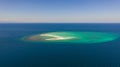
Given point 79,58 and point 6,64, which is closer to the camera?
point 6,64

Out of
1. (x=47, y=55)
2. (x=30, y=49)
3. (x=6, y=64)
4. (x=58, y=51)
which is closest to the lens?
(x=6, y=64)

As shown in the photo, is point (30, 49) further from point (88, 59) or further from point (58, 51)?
point (88, 59)

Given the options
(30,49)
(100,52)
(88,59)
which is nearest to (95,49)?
(100,52)

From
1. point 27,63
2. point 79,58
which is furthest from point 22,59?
point 79,58

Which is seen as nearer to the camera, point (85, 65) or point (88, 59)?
point (85, 65)

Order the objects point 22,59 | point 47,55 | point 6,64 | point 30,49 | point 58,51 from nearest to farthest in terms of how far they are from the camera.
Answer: point 6,64, point 22,59, point 47,55, point 58,51, point 30,49

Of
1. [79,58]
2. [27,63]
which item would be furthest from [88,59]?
[27,63]

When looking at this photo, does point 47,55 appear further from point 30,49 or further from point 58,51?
point 30,49

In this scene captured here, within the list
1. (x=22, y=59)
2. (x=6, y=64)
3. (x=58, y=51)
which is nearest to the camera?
(x=6, y=64)
